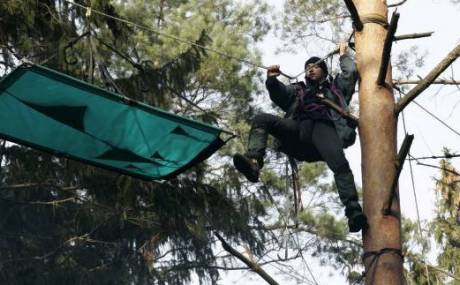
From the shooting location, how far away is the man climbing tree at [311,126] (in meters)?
4.75

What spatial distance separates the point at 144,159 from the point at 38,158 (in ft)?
18.9

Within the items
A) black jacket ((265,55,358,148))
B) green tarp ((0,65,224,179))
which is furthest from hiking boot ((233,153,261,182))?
black jacket ((265,55,358,148))

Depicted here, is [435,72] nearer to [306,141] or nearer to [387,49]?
[387,49]

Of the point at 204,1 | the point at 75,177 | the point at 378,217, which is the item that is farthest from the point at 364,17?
the point at 204,1

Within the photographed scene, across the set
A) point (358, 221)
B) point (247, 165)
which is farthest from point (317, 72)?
point (358, 221)

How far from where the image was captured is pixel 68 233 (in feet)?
39.9

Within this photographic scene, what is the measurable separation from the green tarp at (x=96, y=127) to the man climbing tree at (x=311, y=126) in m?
0.40

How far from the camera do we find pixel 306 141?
4980 millimetres

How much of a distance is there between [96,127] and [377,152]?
1.45 metres

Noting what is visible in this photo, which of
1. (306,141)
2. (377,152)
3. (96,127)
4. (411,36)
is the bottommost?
(377,152)

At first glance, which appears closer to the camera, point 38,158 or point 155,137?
point 155,137

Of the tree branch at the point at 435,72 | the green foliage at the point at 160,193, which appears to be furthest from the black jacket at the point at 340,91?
the green foliage at the point at 160,193

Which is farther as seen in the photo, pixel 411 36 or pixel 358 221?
pixel 411 36

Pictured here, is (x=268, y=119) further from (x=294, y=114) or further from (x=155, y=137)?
(x=155, y=137)
